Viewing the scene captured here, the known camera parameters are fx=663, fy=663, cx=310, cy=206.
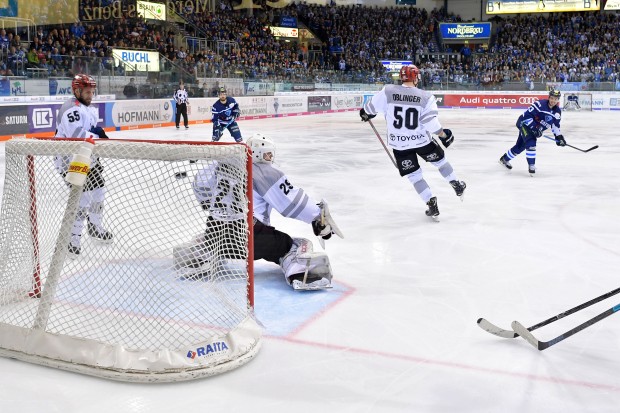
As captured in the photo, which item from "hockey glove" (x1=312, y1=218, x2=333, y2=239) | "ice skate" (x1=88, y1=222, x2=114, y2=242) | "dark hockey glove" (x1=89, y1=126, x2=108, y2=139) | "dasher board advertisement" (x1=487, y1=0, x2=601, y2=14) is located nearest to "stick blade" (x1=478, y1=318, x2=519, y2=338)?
"hockey glove" (x1=312, y1=218, x2=333, y2=239)

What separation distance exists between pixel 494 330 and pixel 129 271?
1795 mm

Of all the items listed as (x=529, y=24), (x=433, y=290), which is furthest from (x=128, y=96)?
(x=529, y=24)

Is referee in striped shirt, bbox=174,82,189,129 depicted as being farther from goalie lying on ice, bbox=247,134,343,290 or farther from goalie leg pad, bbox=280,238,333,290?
goalie leg pad, bbox=280,238,333,290

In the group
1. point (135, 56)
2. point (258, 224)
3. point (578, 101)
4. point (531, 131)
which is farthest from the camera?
point (578, 101)

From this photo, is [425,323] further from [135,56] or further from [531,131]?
[135,56]

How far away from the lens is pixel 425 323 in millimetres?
3406

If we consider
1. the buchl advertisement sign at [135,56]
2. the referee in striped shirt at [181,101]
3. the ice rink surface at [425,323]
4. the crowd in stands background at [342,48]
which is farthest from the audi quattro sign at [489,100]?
the ice rink surface at [425,323]

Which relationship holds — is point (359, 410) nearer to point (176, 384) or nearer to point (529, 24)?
point (176, 384)

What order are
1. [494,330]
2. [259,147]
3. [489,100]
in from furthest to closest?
[489,100], [259,147], [494,330]

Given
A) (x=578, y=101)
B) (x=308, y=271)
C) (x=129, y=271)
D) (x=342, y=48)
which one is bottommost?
(x=308, y=271)

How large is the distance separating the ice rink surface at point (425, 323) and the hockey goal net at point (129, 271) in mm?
111

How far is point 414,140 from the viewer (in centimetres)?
621

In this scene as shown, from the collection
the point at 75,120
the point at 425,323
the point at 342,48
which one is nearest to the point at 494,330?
the point at 425,323

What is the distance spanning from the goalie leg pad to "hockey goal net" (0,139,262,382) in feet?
1.54
